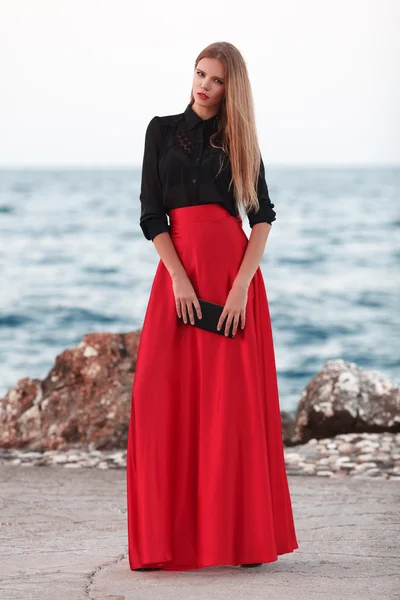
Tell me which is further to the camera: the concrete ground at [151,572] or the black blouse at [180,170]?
the black blouse at [180,170]

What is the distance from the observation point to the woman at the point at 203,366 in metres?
2.64

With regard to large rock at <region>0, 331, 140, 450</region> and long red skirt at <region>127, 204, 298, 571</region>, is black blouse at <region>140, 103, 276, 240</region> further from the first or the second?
large rock at <region>0, 331, 140, 450</region>

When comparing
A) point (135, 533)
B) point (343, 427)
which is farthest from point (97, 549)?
point (343, 427)

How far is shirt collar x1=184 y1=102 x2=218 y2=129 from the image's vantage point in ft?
8.99

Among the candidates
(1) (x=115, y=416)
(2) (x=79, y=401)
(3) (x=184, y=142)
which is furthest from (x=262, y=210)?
(2) (x=79, y=401)

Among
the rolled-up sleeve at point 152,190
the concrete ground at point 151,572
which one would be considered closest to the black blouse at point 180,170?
the rolled-up sleeve at point 152,190

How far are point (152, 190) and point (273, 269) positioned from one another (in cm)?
1203

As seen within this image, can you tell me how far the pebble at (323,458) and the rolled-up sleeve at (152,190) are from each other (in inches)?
84.1

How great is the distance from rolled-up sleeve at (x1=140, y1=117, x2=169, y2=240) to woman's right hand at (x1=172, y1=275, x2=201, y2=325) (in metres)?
0.17

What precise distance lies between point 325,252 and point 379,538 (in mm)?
12545

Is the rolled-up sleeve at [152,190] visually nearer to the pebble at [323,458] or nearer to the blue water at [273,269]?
the pebble at [323,458]

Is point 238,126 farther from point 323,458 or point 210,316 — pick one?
point 323,458

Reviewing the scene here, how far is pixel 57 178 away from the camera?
20.9 metres

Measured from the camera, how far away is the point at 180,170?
2684 millimetres
